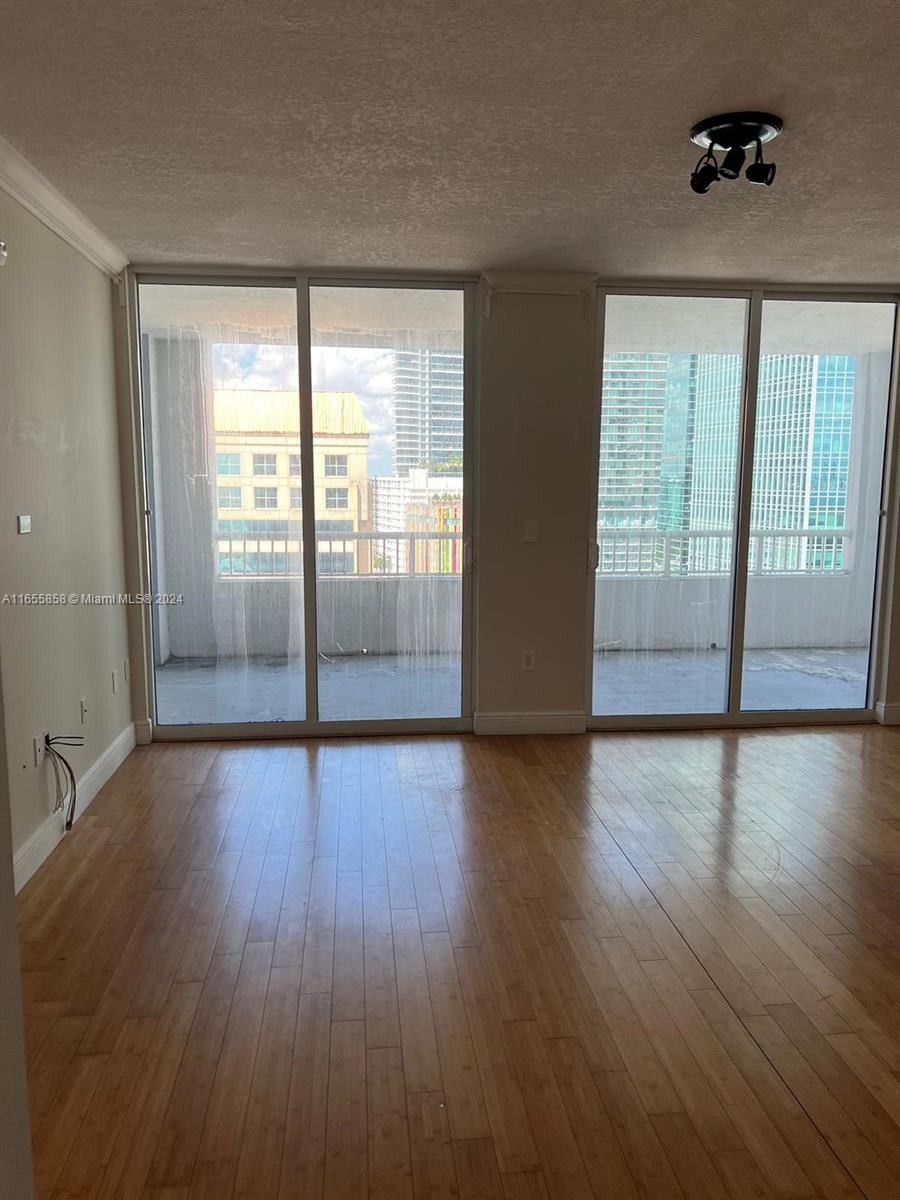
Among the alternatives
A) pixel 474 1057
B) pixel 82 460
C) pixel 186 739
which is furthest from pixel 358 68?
pixel 186 739

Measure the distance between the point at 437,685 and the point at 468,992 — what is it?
8.26ft

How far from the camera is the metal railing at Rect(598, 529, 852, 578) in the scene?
185 inches

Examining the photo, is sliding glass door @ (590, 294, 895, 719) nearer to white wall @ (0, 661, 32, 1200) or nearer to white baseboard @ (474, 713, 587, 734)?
white baseboard @ (474, 713, 587, 734)

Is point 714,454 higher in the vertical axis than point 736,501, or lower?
higher

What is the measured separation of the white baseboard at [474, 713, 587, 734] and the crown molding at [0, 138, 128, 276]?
301 centimetres

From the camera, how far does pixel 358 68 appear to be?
81.7 inches

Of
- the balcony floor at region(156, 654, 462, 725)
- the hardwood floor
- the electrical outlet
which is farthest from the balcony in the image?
the electrical outlet

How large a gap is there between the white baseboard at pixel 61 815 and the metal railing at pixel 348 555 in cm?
105

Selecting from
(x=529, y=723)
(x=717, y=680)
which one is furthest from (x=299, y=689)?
(x=717, y=680)

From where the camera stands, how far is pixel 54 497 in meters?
3.26

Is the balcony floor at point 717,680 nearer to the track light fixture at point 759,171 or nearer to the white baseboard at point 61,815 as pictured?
the white baseboard at point 61,815

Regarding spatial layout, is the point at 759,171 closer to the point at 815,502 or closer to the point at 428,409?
the point at 428,409

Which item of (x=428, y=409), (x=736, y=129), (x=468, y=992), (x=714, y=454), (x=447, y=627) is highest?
(x=736, y=129)

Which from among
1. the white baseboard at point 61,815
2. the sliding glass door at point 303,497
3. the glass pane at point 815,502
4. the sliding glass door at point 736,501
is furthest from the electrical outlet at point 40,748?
the glass pane at point 815,502
